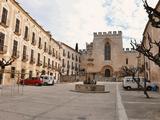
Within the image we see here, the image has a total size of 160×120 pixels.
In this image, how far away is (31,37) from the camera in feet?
107

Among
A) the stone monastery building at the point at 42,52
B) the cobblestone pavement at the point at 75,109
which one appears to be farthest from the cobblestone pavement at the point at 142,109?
the stone monastery building at the point at 42,52

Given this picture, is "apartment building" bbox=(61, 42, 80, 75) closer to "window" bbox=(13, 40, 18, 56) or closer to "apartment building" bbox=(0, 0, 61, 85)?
"apartment building" bbox=(0, 0, 61, 85)

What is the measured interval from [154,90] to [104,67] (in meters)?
34.1

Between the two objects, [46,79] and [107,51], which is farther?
[107,51]

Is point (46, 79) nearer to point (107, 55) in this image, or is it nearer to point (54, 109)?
point (54, 109)

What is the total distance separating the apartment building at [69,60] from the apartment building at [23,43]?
1080 cm

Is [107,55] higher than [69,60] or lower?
higher

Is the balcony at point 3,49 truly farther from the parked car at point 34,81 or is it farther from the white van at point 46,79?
the white van at point 46,79

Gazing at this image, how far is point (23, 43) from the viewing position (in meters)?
29.5

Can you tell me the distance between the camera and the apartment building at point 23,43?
24.2 metres

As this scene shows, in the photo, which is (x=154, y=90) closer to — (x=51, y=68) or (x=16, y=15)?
(x=16, y=15)

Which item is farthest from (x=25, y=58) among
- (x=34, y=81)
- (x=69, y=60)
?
(x=69, y=60)

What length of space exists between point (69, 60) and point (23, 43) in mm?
29089

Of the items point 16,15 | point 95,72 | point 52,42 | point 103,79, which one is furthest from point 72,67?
point 16,15
